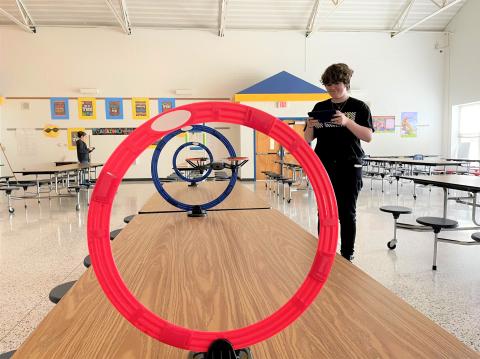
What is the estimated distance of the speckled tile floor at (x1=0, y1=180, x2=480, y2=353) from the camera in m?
2.15

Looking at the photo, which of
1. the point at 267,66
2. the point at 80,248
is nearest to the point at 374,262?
the point at 80,248

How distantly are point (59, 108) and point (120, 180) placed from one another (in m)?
12.5

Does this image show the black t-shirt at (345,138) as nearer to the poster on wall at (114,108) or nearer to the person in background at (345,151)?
the person in background at (345,151)

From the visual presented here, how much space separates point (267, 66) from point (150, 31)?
4.12m

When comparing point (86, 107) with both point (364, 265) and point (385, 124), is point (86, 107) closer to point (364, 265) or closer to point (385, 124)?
point (385, 124)

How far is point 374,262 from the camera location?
3195mm

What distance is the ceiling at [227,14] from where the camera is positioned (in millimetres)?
10461

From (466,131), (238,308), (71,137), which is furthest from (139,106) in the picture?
(238,308)

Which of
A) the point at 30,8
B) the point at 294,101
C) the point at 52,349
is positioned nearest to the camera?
the point at 52,349

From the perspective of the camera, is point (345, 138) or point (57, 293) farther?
point (345, 138)

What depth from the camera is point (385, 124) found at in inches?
492

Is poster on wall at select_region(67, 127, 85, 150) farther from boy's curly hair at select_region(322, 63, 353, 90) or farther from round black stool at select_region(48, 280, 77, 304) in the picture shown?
round black stool at select_region(48, 280, 77, 304)

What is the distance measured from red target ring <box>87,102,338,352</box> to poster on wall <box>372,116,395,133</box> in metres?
13.1

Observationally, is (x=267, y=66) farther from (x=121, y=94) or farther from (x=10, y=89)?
(x=10, y=89)
